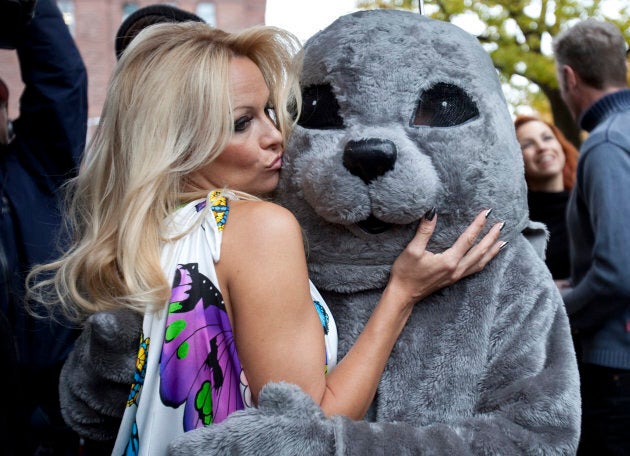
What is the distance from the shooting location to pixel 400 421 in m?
1.61

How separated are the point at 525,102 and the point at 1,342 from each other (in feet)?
33.1

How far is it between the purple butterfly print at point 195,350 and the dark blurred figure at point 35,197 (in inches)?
46.0

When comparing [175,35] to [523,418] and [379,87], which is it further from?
[523,418]

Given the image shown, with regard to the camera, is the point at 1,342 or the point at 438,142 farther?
the point at 1,342

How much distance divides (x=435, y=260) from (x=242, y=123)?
62 cm

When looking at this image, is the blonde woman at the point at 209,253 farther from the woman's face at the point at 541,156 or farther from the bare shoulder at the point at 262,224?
the woman's face at the point at 541,156

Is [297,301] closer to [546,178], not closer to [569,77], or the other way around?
[569,77]

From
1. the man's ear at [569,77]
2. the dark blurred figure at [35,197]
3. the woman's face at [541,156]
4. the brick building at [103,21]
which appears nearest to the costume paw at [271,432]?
the dark blurred figure at [35,197]

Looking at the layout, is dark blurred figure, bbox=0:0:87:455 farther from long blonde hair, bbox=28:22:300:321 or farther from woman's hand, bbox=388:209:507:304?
woman's hand, bbox=388:209:507:304

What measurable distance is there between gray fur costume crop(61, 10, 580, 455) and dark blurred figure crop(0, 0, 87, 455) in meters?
1.08

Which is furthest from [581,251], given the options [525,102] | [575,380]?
[525,102]

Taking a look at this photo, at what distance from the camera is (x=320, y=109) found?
177cm

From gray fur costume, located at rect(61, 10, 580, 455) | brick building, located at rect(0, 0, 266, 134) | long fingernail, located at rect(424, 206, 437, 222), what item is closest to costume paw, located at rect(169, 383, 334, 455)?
gray fur costume, located at rect(61, 10, 580, 455)

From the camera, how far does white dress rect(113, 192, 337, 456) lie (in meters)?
1.57
